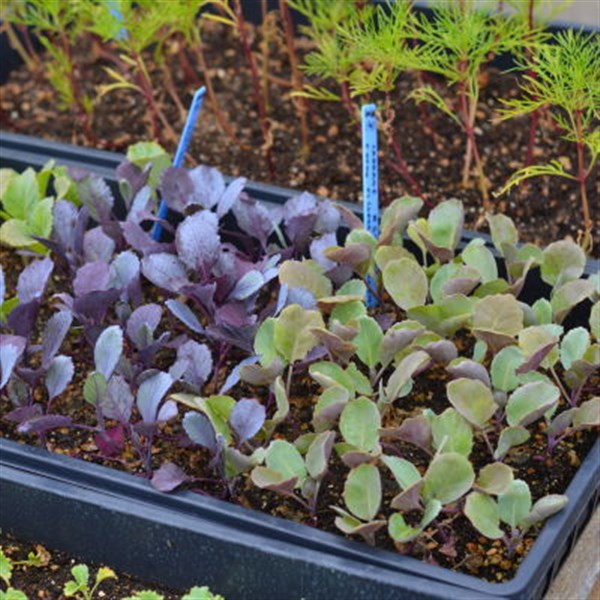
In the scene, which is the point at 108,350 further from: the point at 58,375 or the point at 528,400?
the point at 528,400

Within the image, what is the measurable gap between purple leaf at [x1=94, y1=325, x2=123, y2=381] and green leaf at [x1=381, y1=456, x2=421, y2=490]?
348 millimetres

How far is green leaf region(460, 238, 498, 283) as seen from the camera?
152 centimetres

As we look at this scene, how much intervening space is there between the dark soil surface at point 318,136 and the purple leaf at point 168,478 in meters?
0.66

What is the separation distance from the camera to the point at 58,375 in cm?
144

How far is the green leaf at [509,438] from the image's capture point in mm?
1306

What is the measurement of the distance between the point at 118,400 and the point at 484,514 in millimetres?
428

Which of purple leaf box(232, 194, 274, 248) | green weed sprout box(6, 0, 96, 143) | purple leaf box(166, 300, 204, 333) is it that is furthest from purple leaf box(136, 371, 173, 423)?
green weed sprout box(6, 0, 96, 143)

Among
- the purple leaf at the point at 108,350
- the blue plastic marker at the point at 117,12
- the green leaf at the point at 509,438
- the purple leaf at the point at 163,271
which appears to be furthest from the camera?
the blue plastic marker at the point at 117,12

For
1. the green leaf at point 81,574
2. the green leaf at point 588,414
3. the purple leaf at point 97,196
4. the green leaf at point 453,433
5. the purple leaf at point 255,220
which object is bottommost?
the green leaf at point 81,574

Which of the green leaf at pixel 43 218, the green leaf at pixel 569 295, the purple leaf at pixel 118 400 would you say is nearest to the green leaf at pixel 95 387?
the purple leaf at pixel 118 400

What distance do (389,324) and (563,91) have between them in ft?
1.18

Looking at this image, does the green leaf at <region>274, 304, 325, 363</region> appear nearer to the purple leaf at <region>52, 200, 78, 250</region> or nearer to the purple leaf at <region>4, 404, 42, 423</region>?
the purple leaf at <region>4, 404, 42, 423</region>

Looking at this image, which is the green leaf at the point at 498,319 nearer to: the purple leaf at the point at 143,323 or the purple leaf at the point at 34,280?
the purple leaf at the point at 143,323

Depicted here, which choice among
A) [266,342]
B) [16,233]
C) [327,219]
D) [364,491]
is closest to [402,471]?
[364,491]
